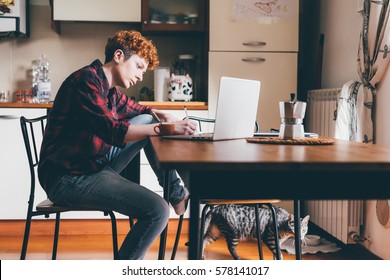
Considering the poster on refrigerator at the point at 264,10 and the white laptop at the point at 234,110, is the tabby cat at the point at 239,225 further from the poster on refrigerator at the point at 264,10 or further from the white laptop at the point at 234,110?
the poster on refrigerator at the point at 264,10

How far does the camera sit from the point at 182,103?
3346 millimetres

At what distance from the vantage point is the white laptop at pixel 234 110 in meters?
1.59

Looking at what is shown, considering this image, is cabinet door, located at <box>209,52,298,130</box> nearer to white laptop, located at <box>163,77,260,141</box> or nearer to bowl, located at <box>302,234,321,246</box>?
bowl, located at <box>302,234,321,246</box>

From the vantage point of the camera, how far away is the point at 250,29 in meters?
3.40

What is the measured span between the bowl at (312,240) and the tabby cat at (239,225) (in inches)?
12.3

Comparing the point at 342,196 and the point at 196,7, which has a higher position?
the point at 196,7

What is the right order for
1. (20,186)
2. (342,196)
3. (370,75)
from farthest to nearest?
(20,186) < (370,75) < (342,196)

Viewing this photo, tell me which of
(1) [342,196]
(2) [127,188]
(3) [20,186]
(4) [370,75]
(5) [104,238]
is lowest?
(5) [104,238]

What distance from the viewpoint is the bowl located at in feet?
10.2

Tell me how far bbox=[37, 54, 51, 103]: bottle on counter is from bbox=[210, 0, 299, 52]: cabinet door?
3.56ft

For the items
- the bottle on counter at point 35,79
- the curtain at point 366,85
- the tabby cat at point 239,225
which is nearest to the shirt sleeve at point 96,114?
the tabby cat at point 239,225
